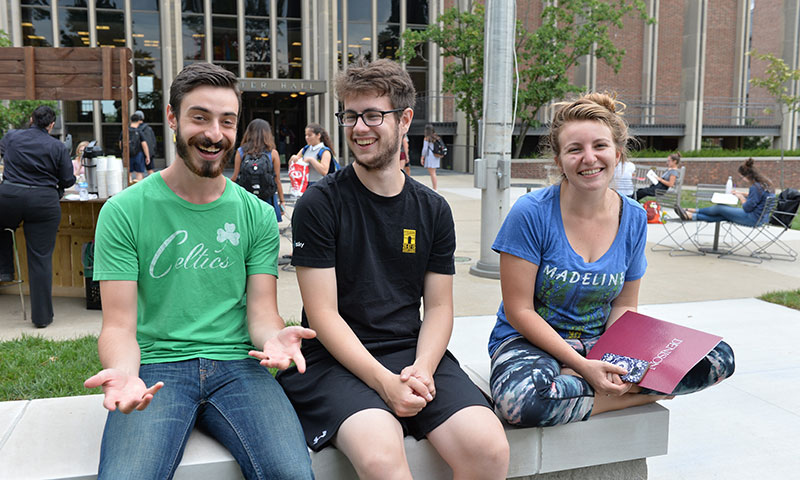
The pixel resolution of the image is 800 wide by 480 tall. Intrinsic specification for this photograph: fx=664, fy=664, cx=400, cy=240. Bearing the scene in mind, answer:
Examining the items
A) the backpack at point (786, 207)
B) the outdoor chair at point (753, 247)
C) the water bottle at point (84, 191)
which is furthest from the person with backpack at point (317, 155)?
the backpack at point (786, 207)

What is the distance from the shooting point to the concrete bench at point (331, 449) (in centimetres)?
237

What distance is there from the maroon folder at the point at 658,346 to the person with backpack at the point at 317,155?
6.08 metres

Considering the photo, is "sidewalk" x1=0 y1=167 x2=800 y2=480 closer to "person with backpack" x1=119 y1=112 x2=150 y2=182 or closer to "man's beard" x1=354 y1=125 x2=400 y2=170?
"man's beard" x1=354 y1=125 x2=400 y2=170

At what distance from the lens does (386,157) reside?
2.81m

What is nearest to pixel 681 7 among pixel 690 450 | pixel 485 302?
pixel 485 302

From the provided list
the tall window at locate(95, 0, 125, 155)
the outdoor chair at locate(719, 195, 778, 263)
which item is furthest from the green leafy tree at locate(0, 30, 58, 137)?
the outdoor chair at locate(719, 195, 778, 263)

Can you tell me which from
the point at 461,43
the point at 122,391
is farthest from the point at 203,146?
the point at 461,43

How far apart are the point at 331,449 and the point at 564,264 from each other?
1303 mm

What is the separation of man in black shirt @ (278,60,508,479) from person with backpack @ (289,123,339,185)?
5749 millimetres

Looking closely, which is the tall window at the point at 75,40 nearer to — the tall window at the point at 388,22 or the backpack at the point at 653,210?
the tall window at the point at 388,22

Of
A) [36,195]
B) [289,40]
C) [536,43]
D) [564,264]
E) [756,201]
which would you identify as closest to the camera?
[564,264]

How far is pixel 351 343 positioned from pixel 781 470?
2.53m

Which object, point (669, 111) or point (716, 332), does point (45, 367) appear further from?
point (669, 111)

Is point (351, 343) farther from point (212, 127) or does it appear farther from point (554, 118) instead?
point (554, 118)
